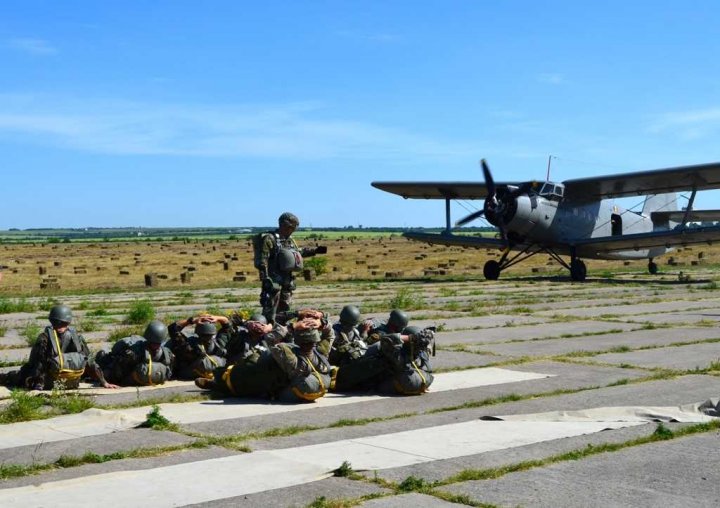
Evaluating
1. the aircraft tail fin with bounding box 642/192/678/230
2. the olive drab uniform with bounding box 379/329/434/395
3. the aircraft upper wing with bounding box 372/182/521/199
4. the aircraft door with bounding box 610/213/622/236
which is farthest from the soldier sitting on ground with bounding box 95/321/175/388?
the aircraft tail fin with bounding box 642/192/678/230

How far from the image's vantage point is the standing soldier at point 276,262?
14.7 metres

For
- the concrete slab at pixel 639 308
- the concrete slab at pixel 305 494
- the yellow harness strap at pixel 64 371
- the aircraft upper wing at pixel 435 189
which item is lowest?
the concrete slab at pixel 639 308

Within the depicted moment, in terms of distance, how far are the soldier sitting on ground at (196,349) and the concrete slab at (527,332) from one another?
5.30 meters

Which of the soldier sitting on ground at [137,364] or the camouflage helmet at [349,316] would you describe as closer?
the soldier sitting on ground at [137,364]

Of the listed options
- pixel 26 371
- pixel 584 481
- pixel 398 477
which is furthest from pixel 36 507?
pixel 26 371

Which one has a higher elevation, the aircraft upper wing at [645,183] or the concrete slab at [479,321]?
the aircraft upper wing at [645,183]

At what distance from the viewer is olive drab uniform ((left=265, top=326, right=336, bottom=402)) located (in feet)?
34.3

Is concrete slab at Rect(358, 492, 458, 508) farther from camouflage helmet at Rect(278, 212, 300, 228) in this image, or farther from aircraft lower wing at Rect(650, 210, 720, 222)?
aircraft lower wing at Rect(650, 210, 720, 222)

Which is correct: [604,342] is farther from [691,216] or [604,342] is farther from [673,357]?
[691,216]

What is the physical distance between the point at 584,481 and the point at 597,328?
A: 12.7 m

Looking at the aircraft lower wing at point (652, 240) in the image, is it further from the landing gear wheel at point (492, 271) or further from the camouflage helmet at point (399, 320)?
the camouflage helmet at point (399, 320)

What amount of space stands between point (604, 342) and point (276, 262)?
20.2ft

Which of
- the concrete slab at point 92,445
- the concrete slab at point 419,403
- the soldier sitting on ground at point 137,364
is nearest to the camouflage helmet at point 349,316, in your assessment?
the concrete slab at point 419,403

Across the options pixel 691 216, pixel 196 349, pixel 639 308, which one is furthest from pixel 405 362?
pixel 691 216
